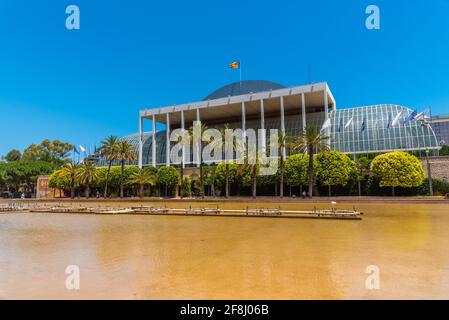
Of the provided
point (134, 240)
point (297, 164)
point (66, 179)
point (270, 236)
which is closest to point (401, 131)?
point (297, 164)

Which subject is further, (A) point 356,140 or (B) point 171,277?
(A) point 356,140

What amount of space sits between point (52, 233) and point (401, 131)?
5701 centimetres

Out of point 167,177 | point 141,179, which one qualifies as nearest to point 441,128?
point 167,177

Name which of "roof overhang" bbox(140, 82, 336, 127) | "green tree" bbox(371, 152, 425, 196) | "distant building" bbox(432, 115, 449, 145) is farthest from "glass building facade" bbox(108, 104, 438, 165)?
"distant building" bbox(432, 115, 449, 145)

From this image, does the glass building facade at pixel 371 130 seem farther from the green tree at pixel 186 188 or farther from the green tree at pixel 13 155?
the green tree at pixel 13 155

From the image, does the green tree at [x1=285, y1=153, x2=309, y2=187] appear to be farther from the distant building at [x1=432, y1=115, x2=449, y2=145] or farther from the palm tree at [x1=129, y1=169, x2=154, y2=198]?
the distant building at [x1=432, y1=115, x2=449, y2=145]

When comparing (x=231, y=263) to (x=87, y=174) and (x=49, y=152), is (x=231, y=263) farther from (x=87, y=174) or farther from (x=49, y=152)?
(x=49, y=152)

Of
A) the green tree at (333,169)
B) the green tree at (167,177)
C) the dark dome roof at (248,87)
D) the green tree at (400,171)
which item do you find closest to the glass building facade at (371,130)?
the dark dome roof at (248,87)

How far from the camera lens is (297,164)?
165 ft

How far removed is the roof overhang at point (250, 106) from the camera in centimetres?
6262

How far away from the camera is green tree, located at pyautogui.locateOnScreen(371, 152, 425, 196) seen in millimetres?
42625

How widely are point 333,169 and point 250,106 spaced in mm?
28887

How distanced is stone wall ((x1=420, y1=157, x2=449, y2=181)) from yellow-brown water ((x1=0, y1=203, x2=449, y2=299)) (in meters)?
36.7
